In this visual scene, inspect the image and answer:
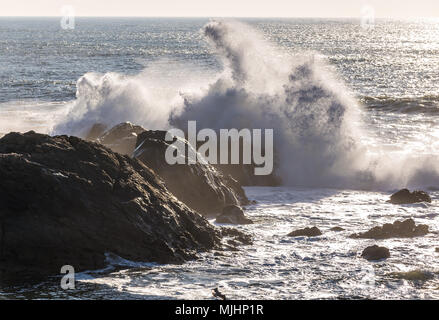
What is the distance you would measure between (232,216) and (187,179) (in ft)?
4.05

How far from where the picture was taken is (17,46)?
85688 mm

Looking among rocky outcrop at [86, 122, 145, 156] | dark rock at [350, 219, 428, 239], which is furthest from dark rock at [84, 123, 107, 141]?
dark rock at [350, 219, 428, 239]

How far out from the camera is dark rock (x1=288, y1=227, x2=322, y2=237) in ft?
38.2

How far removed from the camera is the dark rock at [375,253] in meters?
10.3

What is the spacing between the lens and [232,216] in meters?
12.6

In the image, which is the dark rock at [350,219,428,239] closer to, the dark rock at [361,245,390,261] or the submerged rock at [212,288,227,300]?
the dark rock at [361,245,390,261]

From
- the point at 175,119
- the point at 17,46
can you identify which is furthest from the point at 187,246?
the point at 17,46

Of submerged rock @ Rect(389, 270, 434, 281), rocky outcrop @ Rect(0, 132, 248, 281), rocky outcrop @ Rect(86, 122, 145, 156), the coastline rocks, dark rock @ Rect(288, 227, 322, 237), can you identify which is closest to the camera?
rocky outcrop @ Rect(0, 132, 248, 281)

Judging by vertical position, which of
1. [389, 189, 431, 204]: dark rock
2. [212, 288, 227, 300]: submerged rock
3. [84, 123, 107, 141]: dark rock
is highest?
[84, 123, 107, 141]: dark rock

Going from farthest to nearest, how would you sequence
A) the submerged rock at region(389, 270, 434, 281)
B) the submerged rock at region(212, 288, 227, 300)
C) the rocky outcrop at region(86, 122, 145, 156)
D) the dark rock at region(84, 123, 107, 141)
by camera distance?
the dark rock at region(84, 123, 107, 141) < the rocky outcrop at region(86, 122, 145, 156) < the submerged rock at region(389, 270, 434, 281) < the submerged rock at region(212, 288, 227, 300)

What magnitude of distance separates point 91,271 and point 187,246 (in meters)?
1.64

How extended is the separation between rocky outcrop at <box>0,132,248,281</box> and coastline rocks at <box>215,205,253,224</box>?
5.04 feet

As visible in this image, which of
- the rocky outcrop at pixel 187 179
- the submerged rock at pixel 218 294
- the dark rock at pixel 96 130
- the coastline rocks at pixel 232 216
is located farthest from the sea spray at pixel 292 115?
the submerged rock at pixel 218 294

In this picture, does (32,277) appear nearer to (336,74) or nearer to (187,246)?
(187,246)
